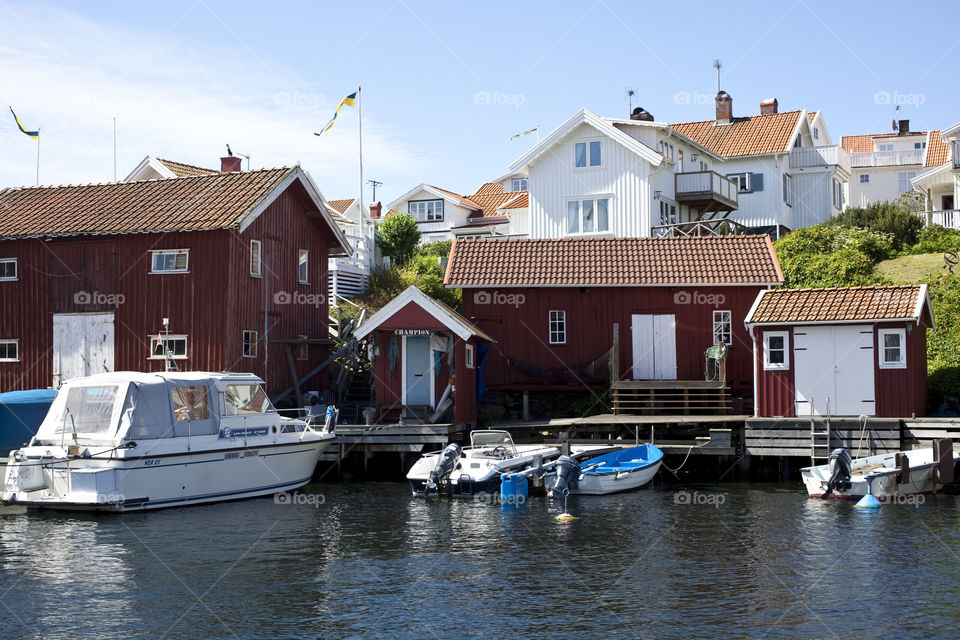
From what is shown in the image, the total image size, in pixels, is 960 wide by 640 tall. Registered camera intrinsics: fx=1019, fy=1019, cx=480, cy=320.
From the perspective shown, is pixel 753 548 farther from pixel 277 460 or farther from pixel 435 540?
pixel 277 460

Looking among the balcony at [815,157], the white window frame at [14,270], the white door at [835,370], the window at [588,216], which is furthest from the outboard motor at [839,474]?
the balcony at [815,157]

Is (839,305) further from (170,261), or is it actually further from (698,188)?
(698,188)

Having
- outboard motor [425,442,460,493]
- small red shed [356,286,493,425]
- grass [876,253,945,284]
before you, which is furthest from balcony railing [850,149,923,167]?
outboard motor [425,442,460,493]

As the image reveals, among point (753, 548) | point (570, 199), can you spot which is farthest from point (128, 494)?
point (570, 199)

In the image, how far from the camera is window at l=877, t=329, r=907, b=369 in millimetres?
26250

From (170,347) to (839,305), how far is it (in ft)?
63.1

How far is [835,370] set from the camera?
2677cm

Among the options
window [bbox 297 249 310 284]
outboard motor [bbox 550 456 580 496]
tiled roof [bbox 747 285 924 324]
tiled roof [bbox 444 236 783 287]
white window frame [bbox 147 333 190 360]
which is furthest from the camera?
window [bbox 297 249 310 284]

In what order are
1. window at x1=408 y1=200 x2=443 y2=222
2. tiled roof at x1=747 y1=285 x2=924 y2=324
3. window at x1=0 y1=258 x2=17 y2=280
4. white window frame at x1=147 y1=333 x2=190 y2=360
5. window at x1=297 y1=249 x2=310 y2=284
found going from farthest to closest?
window at x1=408 y1=200 x2=443 y2=222 < window at x1=297 y1=249 x2=310 y2=284 < window at x1=0 y1=258 x2=17 y2=280 < white window frame at x1=147 y1=333 x2=190 y2=360 < tiled roof at x1=747 y1=285 x2=924 y2=324

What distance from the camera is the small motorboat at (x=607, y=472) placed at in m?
24.1

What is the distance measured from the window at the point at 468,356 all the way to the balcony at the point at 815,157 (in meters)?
31.3

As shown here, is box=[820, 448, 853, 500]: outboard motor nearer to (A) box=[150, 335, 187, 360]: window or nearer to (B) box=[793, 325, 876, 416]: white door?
(B) box=[793, 325, 876, 416]: white door

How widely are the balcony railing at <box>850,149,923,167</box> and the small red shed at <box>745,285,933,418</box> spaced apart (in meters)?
47.1

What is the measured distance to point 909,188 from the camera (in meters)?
71.1
